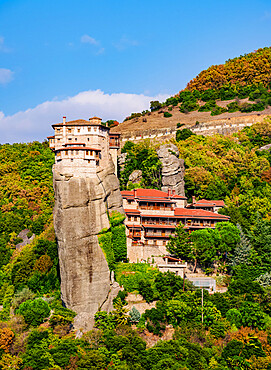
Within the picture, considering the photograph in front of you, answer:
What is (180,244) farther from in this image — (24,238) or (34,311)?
(24,238)

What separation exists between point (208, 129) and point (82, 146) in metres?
36.6

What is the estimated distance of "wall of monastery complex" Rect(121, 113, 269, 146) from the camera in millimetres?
78156

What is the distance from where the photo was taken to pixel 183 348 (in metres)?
36.0

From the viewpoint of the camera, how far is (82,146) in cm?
4797

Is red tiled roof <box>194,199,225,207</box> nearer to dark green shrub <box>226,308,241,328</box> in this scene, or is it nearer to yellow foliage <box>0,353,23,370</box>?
dark green shrub <box>226,308,241,328</box>

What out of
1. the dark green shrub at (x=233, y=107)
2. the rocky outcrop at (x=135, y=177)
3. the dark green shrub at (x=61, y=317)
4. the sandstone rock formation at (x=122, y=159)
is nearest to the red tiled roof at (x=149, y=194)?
the rocky outcrop at (x=135, y=177)

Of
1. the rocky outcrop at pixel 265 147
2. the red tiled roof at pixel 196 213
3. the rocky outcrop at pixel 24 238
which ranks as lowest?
the rocky outcrop at pixel 24 238

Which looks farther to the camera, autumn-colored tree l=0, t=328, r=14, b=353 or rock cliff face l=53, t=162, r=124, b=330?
rock cliff face l=53, t=162, r=124, b=330

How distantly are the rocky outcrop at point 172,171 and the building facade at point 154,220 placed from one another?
6.51 metres

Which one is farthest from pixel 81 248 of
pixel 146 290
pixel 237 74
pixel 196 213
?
pixel 237 74

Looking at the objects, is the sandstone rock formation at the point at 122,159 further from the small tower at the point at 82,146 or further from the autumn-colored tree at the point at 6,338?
the autumn-colored tree at the point at 6,338

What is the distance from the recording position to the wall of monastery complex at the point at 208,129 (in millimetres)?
78156

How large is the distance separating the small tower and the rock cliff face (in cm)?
124

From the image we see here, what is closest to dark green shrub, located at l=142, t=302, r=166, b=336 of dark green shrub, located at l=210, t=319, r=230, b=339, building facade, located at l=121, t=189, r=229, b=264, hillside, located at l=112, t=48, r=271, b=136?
dark green shrub, located at l=210, t=319, r=230, b=339
